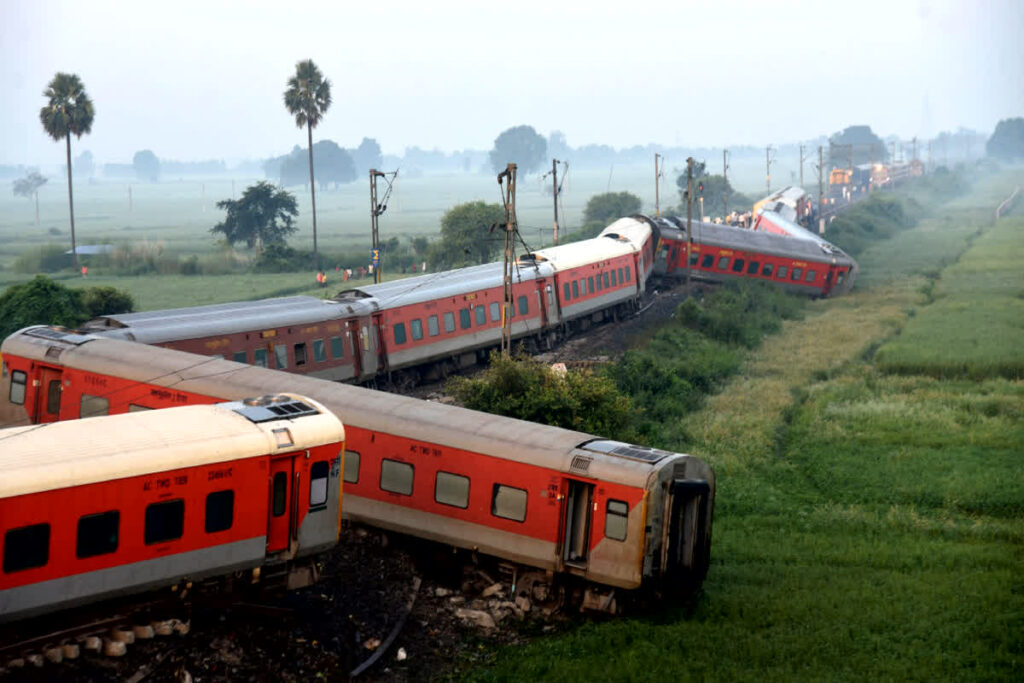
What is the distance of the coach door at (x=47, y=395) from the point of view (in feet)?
83.3

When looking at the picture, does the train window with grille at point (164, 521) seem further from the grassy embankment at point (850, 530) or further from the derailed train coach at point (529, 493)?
the grassy embankment at point (850, 530)

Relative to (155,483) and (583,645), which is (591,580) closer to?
(583,645)

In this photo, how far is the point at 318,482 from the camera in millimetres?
17609

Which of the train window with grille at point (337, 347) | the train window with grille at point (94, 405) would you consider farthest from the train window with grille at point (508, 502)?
the train window with grille at point (337, 347)

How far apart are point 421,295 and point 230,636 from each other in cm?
2019

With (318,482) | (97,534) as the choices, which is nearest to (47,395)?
(318,482)

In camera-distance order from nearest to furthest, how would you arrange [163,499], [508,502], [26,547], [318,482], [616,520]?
[26,547]
[163,499]
[616,520]
[318,482]
[508,502]

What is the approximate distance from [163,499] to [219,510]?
0.99 m

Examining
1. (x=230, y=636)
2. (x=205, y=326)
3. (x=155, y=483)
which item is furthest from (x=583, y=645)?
(x=205, y=326)

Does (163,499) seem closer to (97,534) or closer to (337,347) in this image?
(97,534)

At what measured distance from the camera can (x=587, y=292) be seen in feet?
151

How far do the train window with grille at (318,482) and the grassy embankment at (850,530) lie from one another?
4.03 meters

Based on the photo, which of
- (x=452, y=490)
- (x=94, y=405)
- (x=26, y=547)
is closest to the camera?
(x=26, y=547)

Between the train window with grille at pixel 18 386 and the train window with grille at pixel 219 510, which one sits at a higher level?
the train window with grille at pixel 18 386
